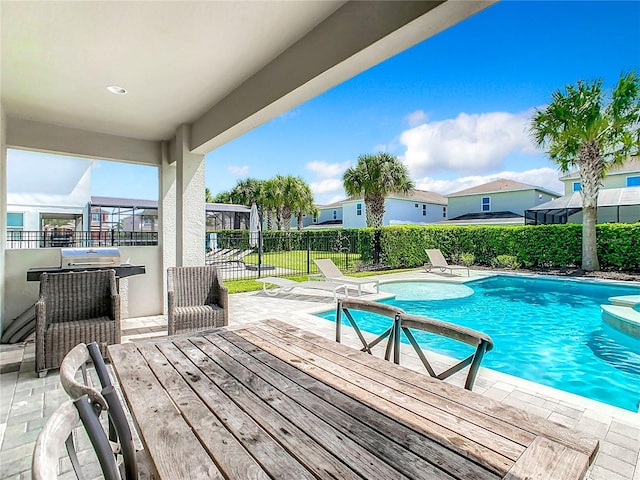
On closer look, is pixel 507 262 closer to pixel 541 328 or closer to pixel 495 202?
pixel 541 328

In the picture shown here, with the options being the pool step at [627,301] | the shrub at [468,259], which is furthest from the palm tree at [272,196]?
the pool step at [627,301]

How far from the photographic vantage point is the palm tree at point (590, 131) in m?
9.96

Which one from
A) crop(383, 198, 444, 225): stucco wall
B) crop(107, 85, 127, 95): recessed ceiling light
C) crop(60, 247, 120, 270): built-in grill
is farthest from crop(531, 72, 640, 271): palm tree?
crop(60, 247, 120, 270): built-in grill

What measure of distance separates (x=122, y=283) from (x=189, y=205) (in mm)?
1696

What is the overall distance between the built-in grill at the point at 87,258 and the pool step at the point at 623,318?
7727 millimetres

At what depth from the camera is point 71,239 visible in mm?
6262

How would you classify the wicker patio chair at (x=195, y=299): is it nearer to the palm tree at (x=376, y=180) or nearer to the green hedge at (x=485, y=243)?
the green hedge at (x=485, y=243)

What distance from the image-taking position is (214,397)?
142 centimetres

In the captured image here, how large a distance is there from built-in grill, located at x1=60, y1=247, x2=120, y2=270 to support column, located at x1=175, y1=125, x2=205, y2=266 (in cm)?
87

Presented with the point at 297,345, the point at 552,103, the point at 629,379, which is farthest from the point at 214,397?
the point at 552,103

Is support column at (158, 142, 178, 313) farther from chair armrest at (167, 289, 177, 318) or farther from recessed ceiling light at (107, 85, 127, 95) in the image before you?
recessed ceiling light at (107, 85, 127, 95)

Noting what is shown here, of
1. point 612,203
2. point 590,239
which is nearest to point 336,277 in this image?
point 590,239

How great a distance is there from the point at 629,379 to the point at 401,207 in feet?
61.7

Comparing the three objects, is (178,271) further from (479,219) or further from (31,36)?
(479,219)
